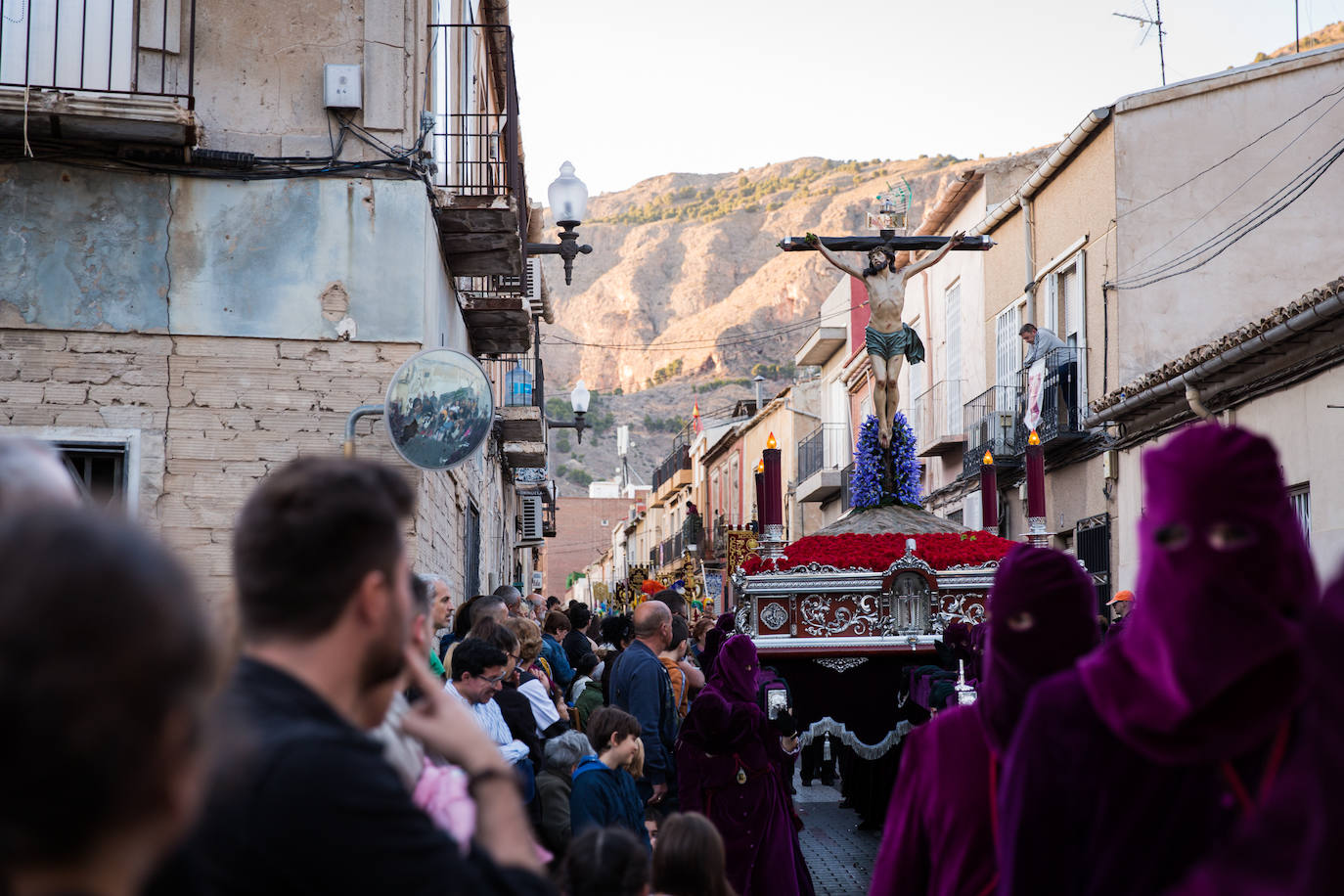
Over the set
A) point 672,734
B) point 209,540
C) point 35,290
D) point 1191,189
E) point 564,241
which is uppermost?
point 1191,189

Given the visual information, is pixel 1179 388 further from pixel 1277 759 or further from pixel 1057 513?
pixel 1277 759

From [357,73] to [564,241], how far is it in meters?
3.09

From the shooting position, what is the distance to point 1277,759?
7.06 feet

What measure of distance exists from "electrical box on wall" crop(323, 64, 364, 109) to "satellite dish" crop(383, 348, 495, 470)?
1.89m

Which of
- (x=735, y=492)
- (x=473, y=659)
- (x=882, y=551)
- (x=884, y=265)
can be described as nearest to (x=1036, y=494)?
(x=882, y=551)

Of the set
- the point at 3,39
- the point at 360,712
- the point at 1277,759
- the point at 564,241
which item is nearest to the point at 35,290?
the point at 3,39

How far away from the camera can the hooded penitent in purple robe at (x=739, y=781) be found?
6.82 meters

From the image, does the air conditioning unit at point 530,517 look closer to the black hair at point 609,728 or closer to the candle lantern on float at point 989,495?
the candle lantern on float at point 989,495

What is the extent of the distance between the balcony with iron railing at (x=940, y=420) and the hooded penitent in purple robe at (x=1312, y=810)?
2311 centimetres

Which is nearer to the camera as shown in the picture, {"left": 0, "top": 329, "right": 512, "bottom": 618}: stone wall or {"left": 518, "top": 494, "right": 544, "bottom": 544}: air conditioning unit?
{"left": 0, "top": 329, "right": 512, "bottom": 618}: stone wall

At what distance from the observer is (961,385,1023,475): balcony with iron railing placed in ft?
69.1

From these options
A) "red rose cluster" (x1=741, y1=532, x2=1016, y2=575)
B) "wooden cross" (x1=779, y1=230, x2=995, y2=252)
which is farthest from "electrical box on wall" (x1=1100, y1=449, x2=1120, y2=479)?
"red rose cluster" (x1=741, y1=532, x2=1016, y2=575)

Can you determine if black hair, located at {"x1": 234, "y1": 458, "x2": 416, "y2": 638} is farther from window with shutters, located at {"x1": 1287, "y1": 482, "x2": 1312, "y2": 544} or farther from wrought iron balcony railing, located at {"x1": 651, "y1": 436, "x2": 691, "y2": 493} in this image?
wrought iron balcony railing, located at {"x1": 651, "y1": 436, "x2": 691, "y2": 493}

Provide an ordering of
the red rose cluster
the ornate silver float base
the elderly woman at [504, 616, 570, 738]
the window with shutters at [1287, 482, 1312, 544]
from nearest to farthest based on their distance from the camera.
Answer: the elderly woman at [504, 616, 570, 738] < the red rose cluster < the ornate silver float base < the window with shutters at [1287, 482, 1312, 544]
